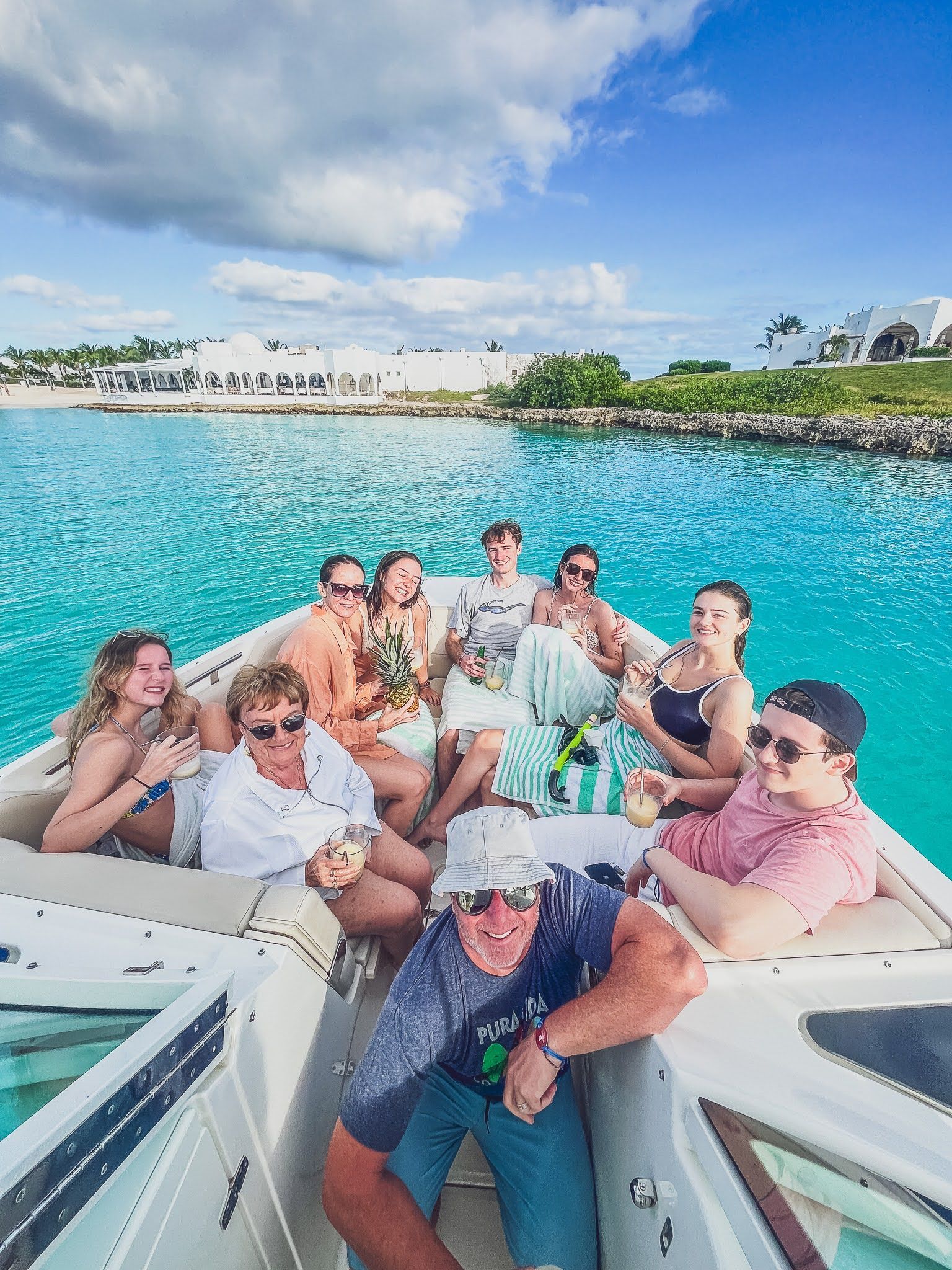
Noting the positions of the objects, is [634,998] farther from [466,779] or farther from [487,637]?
[487,637]

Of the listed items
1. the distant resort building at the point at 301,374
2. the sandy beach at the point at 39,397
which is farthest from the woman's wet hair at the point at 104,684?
the sandy beach at the point at 39,397

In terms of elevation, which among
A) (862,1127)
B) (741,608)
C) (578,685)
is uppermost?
(741,608)

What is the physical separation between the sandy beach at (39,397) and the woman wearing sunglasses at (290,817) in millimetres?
84771

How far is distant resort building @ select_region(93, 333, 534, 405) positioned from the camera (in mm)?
63125

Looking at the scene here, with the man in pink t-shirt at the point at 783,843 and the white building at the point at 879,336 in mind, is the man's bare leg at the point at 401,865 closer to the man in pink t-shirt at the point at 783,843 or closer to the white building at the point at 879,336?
the man in pink t-shirt at the point at 783,843

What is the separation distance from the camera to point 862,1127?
3.34 ft

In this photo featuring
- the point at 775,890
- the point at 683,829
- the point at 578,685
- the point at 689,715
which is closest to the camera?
the point at 775,890

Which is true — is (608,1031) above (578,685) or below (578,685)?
above

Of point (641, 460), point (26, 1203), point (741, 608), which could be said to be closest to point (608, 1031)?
point (26, 1203)

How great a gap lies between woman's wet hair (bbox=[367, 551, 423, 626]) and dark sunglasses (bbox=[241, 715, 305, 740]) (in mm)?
1491

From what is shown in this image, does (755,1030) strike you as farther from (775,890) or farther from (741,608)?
(741,608)

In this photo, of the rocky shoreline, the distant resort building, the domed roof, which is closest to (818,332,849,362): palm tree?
Result: the rocky shoreline

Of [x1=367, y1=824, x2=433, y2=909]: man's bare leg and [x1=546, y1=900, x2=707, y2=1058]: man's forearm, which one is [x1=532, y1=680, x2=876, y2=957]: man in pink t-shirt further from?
[x1=367, y1=824, x2=433, y2=909]: man's bare leg

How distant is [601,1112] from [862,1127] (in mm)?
881
